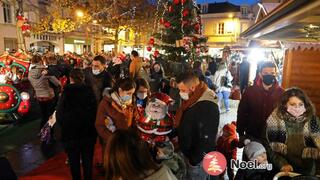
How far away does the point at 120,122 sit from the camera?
13.4 feet

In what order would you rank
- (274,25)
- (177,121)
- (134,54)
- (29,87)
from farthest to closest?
(29,87) → (134,54) → (177,121) → (274,25)

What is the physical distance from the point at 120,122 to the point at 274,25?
2.26 m

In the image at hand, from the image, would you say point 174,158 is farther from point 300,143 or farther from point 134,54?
point 134,54

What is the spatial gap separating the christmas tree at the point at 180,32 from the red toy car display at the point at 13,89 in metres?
4.82

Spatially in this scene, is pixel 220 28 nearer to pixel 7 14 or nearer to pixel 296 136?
pixel 7 14

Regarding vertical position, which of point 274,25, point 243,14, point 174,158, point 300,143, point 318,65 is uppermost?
point 243,14

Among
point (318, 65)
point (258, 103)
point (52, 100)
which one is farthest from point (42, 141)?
point (318, 65)

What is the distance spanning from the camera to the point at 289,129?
346cm

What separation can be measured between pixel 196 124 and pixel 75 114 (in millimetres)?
1832

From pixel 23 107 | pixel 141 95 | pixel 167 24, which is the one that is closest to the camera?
pixel 141 95

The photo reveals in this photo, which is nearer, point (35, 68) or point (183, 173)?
point (183, 173)

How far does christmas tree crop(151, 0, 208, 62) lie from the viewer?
11141 millimetres

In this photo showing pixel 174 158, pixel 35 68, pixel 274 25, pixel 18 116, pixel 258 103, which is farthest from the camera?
pixel 18 116

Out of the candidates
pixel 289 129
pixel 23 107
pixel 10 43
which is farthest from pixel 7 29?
pixel 289 129
